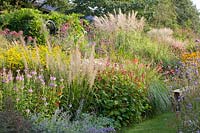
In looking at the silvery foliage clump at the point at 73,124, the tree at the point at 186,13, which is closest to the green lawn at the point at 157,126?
the silvery foliage clump at the point at 73,124

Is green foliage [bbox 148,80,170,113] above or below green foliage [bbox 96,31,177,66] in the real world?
below

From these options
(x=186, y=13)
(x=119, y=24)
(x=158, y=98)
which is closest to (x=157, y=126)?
(x=158, y=98)

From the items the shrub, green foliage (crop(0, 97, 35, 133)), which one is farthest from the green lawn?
the shrub

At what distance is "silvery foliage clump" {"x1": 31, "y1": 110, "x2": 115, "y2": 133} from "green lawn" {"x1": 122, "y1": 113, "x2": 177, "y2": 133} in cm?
45

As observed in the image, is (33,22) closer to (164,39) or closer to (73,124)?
(164,39)

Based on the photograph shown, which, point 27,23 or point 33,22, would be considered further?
point 27,23

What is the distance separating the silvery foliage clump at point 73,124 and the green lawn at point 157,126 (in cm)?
45

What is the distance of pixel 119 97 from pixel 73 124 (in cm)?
142

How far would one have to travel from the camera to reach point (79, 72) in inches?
251

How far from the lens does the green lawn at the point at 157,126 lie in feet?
19.6

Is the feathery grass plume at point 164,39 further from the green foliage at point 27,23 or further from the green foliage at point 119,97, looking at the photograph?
the green foliage at point 119,97

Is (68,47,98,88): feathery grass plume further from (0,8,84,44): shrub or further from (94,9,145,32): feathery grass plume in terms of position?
(0,8,84,44): shrub

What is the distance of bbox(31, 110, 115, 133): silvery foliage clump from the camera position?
4.85m

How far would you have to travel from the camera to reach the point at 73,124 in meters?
5.38
